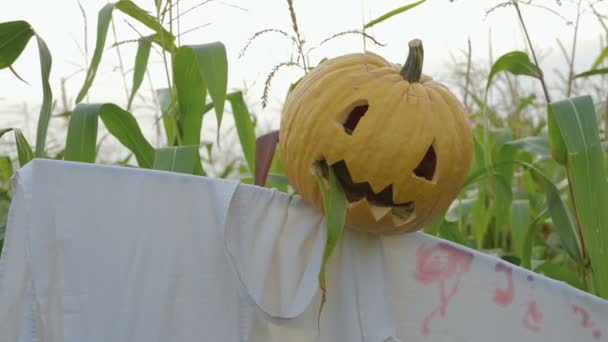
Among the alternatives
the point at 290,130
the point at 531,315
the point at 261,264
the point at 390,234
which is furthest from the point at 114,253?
the point at 531,315

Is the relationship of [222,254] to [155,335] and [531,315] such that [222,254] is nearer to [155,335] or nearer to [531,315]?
[155,335]

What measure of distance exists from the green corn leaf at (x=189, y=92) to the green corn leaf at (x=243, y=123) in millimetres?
106

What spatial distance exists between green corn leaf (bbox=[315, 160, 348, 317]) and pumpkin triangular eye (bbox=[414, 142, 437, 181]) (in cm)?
15

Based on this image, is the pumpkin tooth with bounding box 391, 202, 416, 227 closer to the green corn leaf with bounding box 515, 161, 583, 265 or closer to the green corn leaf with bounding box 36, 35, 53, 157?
the green corn leaf with bounding box 515, 161, 583, 265

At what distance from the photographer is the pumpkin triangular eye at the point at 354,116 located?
54.0 inches

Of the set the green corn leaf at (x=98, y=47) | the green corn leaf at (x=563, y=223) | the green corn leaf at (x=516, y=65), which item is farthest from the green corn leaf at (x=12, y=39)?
the green corn leaf at (x=563, y=223)

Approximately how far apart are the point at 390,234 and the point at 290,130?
230 millimetres

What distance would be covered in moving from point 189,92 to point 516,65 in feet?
2.14

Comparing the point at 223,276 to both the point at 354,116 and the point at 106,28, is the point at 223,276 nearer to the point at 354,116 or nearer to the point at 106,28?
the point at 354,116

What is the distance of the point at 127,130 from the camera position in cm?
168

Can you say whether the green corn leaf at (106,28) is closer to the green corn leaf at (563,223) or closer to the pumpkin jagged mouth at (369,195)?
the pumpkin jagged mouth at (369,195)

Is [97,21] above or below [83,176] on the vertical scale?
above

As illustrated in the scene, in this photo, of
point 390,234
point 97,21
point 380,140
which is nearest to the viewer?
point 380,140

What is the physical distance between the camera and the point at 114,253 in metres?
1.29
